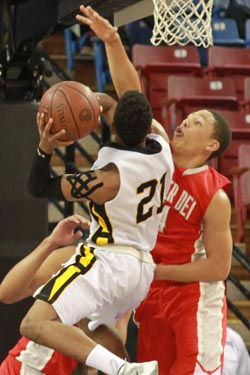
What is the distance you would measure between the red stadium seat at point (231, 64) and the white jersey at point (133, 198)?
527 cm

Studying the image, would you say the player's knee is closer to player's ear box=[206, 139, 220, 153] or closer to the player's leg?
the player's leg

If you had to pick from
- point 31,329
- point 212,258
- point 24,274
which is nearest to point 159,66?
point 212,258

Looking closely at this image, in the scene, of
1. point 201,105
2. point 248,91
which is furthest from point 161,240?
point 248,91

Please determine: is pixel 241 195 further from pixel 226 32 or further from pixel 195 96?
pixel 226 32

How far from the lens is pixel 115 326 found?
4.76 metres

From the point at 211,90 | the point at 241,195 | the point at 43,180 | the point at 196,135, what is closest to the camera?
the point at 43,180

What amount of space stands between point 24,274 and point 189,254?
0.93 meters

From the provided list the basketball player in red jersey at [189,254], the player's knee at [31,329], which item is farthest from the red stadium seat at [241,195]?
the player's knee at [31,329]

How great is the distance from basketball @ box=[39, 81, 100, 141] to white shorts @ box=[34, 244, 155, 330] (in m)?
0.53

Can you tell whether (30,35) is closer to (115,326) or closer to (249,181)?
(115,326)

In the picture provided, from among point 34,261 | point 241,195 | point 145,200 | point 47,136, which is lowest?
A: point 241,195

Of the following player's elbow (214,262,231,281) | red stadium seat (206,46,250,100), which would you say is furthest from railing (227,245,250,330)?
red stadium seat (206,46,250,100)

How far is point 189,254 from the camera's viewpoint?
4781 millimetres

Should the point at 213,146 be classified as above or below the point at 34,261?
above
